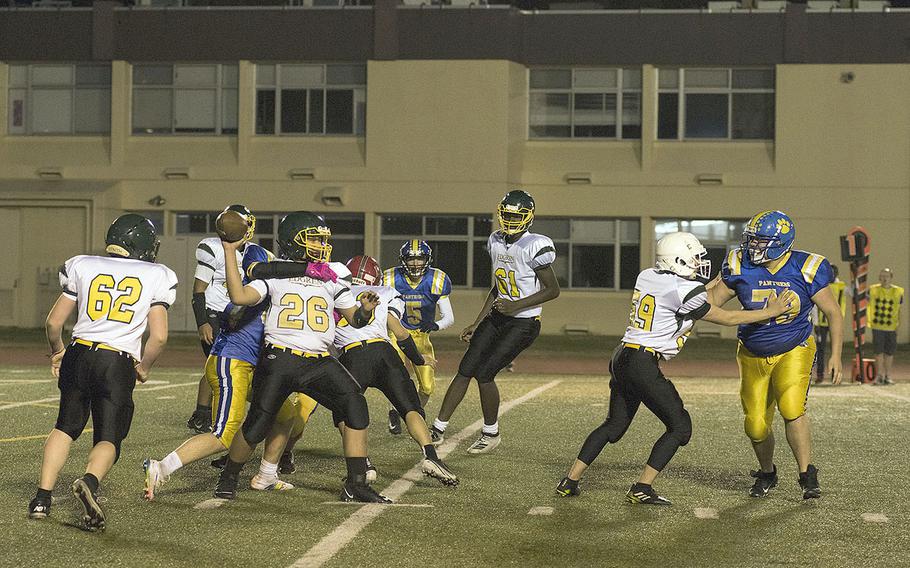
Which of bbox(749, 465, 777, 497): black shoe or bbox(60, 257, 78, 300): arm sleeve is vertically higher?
bbox(60, 257, 78, 300): arm sleeve

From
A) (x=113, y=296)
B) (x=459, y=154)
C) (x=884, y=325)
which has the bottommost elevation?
(x=884, y=325)

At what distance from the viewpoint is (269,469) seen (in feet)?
30.5

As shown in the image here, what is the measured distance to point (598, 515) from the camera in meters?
8.58

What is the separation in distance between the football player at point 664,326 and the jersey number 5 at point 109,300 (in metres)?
3.15

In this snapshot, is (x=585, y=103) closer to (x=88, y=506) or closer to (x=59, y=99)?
(x=59, y=99)

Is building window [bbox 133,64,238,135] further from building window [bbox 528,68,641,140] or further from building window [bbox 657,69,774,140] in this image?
building window [bbox 657,69,774,140]

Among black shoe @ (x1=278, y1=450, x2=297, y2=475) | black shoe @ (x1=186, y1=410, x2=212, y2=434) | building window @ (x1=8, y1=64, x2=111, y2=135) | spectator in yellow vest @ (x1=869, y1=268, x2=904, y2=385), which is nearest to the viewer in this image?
black shoe @ (x1=278, y1=450, x2=297, y2=475)

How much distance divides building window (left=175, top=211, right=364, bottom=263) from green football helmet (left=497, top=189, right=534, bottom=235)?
2289 cm

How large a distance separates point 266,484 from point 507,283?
303cm

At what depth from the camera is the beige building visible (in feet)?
109

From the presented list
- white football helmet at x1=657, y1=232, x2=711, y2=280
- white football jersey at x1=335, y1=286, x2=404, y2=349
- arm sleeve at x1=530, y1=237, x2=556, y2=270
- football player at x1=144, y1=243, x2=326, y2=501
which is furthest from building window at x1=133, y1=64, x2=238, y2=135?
white football helmet at x1=657, y1=232, x2=711, y2=280

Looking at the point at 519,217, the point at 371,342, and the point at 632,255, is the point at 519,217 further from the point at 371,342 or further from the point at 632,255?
the point at 632,255

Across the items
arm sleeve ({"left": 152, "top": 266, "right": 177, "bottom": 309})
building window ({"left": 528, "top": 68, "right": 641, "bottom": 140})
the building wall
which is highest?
building window ({"left": 528, "top": 68, "right": 641, "bottom": 140})

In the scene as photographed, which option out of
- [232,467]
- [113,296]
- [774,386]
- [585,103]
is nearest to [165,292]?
[113,296]
